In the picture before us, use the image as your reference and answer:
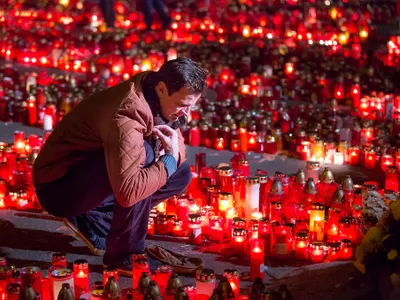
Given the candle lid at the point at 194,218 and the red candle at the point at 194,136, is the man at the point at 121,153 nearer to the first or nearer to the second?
the candle lid at the point at 194,218

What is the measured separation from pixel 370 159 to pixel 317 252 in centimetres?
211

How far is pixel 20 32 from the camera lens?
1117 cm

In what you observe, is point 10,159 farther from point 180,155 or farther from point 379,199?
point 379,199

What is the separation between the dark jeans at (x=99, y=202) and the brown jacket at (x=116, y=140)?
0.07 meters

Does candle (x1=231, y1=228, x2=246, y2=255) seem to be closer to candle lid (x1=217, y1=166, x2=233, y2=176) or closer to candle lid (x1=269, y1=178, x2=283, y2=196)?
candle lid (x1=269, y1=178, x2=283, y2=196)

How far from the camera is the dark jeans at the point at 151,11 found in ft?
37.5

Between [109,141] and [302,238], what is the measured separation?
1.25m

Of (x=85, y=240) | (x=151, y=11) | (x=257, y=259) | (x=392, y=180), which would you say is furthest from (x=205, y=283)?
(x=151, y=11)

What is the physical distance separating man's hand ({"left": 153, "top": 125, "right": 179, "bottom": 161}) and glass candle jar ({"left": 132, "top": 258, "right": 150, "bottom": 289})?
1.91ft

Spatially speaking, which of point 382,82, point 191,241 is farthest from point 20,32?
point 191,241

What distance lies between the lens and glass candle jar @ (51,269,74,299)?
11.0 ft

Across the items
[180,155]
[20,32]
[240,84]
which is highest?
[20,32]

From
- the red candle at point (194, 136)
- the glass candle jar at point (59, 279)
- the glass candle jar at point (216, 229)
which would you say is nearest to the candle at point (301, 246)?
the glass candle jar at point (216, 229)

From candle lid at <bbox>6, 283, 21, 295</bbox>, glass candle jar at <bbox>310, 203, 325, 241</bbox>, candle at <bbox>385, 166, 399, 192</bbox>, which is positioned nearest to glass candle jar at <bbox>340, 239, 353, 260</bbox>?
glass candle jar at <bbox>310, 203, 325, 241</bbox>
